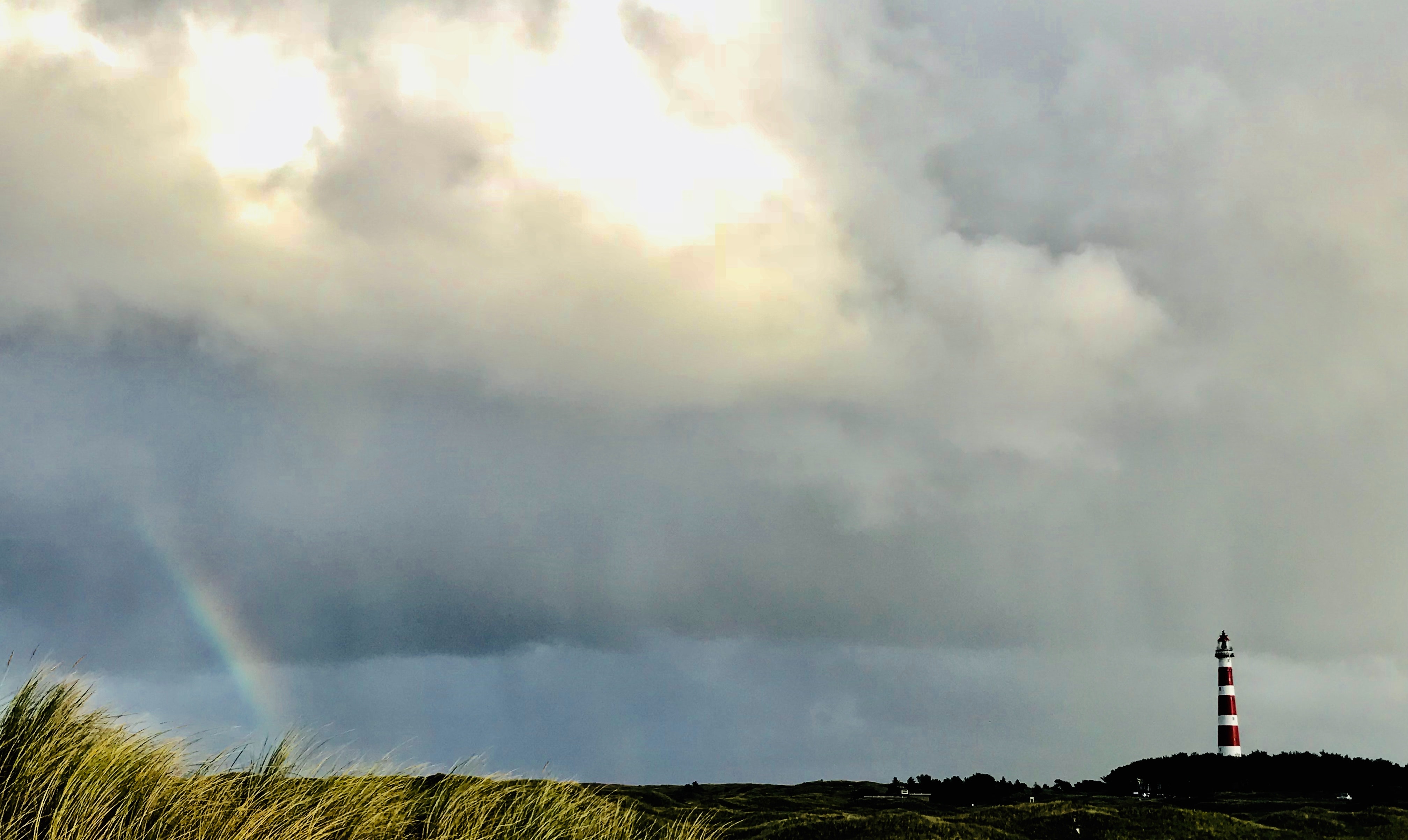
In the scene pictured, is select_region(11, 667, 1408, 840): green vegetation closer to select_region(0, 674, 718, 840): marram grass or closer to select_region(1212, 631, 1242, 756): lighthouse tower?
select_region(0, 674, 718, 840): marram grass

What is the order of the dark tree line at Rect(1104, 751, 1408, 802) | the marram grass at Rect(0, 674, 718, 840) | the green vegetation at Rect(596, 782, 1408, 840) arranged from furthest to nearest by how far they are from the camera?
the dark tree line at Rect(1104, 751, 1408, 802) → the green vegetation at Rect(596, 782, 1408, 840) → the marram grass at Rect(0, 674, 718, 840)

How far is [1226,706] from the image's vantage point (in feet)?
236

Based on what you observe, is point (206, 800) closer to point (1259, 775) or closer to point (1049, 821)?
point (1049, 821)

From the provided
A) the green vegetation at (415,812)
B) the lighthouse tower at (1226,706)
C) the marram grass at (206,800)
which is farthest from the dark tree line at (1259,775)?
the marram grass at (206,800)

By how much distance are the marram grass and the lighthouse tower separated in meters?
57.9

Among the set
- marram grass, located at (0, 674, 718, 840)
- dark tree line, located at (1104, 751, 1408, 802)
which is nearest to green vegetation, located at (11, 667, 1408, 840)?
marram grass, located at (0, 674, 718, 840)

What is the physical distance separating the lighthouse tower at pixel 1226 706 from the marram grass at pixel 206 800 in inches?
2280

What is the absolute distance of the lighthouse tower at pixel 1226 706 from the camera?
7012 centimetres

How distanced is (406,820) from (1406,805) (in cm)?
3944

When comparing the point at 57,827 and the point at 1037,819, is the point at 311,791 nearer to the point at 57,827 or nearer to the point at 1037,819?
the point at 57,827

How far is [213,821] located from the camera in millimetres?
16656

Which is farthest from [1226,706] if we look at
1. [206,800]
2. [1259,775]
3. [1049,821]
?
[206,800]

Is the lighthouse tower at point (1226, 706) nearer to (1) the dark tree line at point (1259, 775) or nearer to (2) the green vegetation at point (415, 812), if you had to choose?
(1) the dark tree line at point (1259, 775)

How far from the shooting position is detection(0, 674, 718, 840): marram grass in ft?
51.4
